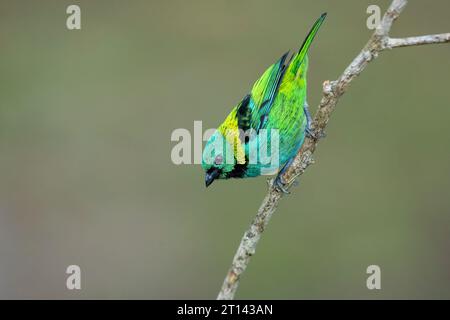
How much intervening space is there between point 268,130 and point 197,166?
14.6ft

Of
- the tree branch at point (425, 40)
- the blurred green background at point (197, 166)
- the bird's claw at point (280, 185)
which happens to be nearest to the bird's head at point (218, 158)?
the bird's claw at point (280, 185)

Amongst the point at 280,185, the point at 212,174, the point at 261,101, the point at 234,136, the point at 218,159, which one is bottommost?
the point at 280,185

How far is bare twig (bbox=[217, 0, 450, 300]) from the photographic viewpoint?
3438 millimetres

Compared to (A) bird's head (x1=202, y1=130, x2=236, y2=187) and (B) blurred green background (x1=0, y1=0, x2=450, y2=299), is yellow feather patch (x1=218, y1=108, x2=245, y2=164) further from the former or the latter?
(B) blurred green background (x1=0, y1=0, x2=450, y2=299)

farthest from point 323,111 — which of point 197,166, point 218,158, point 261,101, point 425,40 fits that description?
point 197,166

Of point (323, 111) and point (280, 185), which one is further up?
point (323, 111)

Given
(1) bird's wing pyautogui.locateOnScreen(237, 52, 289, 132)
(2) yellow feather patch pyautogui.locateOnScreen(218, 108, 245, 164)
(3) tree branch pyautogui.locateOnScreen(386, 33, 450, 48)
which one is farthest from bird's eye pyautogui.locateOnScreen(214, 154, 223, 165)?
(3) tree branch pyautogui.locateOnScreen(386, 33, 450, 48)

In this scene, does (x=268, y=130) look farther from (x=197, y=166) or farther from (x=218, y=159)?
(x=197, y=166)

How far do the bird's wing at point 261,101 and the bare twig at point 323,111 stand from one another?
123cm

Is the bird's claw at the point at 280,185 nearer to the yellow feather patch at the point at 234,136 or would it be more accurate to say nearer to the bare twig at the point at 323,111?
the bare twig at the point at 323,111

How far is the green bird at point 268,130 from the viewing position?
502 centimetres

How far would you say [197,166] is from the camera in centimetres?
956

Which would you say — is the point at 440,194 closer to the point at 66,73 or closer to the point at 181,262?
the point at 181,262

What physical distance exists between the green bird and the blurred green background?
367 centimetres
